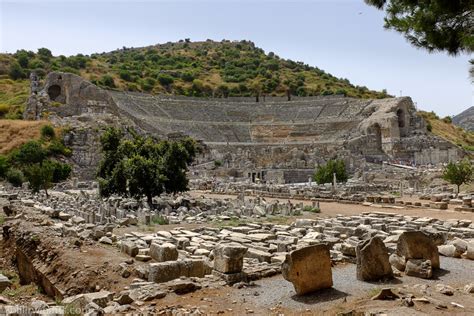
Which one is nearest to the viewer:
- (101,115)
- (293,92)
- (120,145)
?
(120,145)

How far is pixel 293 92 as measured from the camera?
9694cm

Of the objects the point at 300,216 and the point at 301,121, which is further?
the point at 301,121

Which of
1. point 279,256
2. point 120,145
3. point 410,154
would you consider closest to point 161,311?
point 279,256

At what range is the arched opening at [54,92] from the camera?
61497mm

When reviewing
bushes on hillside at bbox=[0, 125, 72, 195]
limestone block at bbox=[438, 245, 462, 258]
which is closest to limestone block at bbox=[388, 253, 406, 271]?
limestone block at bbox=[438, 245, 462, 258]

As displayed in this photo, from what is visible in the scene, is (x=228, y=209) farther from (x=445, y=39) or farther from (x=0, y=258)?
(x=445, y=39)

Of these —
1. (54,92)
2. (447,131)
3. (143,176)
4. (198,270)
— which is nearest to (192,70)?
(54,92)

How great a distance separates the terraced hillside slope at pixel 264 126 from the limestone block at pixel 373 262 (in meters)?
41.0

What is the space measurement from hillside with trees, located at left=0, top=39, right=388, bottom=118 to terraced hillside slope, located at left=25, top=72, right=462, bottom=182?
405 inches

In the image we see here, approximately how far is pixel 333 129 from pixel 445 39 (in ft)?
185

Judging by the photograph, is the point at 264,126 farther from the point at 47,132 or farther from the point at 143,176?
the point at 143,176

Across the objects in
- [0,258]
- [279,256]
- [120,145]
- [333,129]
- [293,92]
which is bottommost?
[0,258]

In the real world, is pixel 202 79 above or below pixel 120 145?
above

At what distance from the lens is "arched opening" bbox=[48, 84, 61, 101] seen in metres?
61.5
